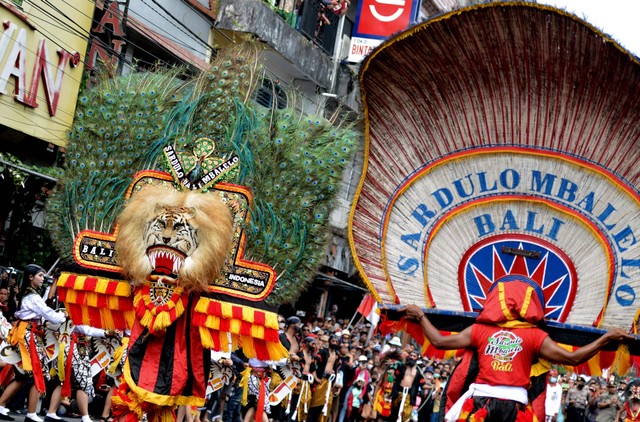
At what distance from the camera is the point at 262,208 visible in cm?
990

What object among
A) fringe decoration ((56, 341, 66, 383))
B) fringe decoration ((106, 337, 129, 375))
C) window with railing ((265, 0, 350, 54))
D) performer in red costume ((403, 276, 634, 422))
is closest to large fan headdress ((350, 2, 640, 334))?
performer in red costume ((403, 276, 634, 422))

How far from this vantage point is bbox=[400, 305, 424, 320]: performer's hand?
8820mm

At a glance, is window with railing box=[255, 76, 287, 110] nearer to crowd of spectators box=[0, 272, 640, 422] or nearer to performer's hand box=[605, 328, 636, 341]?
crowd of spectators box=[0, 272, 640, 422]

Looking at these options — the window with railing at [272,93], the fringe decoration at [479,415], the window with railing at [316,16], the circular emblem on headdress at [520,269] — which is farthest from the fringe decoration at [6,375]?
the window with railing at [316,16]

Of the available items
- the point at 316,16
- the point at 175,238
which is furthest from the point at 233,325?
the point at 316,16

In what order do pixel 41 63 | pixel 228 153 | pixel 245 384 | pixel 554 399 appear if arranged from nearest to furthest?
pixel 228 153 → pixel 245 384 → pixel 41 63 → pixel 554 399

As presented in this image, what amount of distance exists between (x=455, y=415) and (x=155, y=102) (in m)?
4.04

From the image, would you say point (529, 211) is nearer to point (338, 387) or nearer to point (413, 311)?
point (413, 311)

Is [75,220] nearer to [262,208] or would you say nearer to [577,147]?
[262,208]

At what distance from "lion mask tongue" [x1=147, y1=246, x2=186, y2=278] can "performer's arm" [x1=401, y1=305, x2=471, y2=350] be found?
6.28 ft

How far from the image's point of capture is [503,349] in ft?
27.9

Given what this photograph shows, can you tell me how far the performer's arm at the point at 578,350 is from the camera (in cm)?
809

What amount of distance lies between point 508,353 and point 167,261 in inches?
113

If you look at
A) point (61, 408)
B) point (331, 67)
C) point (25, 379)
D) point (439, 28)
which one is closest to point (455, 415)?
point (439, 28)
